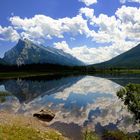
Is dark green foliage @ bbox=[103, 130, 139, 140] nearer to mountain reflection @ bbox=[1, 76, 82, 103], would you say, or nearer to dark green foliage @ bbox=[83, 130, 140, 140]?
dark green foliage @ bbox=[83, 130, 140, 140]

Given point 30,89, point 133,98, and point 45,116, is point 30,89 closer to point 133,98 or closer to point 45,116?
point 45,116

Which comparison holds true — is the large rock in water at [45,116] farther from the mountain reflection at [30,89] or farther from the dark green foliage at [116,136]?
the mountain reflection at [30,89]

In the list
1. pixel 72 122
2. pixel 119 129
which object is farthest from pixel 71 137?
pixel 72 122

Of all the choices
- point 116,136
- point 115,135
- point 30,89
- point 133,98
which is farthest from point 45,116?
point 30,89

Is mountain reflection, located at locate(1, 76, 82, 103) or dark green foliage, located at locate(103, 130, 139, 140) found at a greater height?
mountain reflection, located at locate(1, 76, 82, 103)

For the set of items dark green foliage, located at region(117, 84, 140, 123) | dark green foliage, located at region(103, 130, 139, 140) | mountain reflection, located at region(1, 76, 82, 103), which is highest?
dark green foliage, located at region(117, 84, 140, 123)

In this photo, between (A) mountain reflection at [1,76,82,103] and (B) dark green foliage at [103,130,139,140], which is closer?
(B) dark green foliage at [103,130,139,140]

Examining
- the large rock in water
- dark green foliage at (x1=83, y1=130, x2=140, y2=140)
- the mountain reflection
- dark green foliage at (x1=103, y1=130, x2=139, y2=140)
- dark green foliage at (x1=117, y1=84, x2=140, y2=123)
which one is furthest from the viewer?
the mountain reflection

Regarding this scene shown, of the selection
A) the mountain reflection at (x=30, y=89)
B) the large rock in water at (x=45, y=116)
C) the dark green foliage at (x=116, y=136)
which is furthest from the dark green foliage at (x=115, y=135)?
the mountain reflection at (x=30, y=89)

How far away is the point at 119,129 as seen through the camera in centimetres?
4884

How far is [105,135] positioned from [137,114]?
5.39m

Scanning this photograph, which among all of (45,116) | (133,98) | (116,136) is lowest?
(116,136)

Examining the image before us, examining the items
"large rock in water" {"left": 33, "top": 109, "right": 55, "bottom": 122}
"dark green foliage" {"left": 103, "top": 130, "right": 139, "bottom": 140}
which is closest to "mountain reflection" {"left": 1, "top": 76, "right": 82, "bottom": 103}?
"large rock in water" {"left": 33, "top": 109, "right": 55, "bottom": 122}

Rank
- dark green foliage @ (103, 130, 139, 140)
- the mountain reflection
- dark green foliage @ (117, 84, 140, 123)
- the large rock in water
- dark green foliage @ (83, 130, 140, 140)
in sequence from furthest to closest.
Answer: the mountain reflection, the large rock in water, dark green foliage @ (117, 84, 140, 123), dark green foliage @ (103, 130, 139, 140), dark green foliage @ (83, 130, 140, 140)
